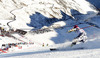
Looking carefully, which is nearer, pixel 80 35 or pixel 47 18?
pixel 80 35

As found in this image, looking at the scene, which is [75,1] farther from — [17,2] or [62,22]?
[17,2]

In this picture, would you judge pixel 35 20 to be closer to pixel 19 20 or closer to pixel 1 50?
pixel 19 20

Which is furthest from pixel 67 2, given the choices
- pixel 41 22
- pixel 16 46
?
pixel 16 46

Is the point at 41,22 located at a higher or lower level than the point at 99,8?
lower

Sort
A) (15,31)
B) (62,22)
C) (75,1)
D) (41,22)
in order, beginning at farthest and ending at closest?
1. (75,1)
2. (62,22)
3. (41,22)
4. (15,31)

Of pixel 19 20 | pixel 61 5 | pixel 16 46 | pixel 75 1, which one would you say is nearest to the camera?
pixel 16 46

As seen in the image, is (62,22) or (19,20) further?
(62,22)

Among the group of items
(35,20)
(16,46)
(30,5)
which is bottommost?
(16,46)

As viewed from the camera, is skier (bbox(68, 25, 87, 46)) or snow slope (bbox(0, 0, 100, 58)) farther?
snow slope (bbox(0, 0, 100, 58))

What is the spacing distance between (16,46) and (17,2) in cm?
2705

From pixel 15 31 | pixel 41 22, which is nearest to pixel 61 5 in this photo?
pixel 41 22

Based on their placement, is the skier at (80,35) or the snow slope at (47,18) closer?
the skier at (80,35)

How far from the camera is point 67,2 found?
5972 centimetres

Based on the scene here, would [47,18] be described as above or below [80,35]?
above
